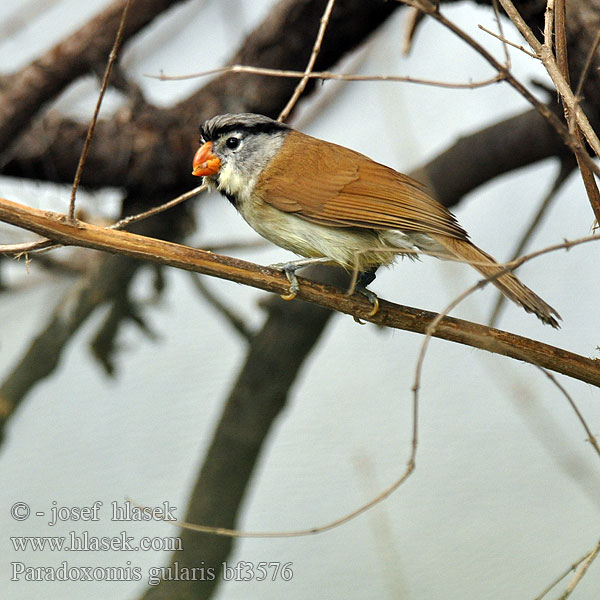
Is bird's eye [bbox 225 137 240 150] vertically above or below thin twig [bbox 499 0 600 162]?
above

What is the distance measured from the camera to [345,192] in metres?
1.49

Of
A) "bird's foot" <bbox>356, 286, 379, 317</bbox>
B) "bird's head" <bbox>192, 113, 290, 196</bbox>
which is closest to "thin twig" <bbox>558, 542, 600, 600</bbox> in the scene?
"bird's foot" <bbox>356, 286, 379, 317</bbox>

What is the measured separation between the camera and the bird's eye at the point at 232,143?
159 cm

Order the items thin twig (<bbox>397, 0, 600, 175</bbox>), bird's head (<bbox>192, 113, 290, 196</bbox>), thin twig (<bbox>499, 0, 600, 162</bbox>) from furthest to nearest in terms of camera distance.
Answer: bird's head (<bbox>192, 113, 290, 196</bbox>) < thin twig (<bbox>499, 0, 600, 162</bbox>) < thin twig (<bbox>397, 0, 600, 175</bbox>)

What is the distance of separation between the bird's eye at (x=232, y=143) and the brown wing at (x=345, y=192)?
0.09 m

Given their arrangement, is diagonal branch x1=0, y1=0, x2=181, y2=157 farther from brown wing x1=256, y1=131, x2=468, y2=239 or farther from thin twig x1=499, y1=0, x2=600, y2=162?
thin twig x1=499, y1=0, x2=600, y2=162

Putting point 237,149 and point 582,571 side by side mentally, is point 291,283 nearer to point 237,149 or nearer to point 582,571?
point 237,149

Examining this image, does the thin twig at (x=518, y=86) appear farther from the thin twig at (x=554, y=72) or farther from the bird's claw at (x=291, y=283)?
the bird's claw at (x=291, y=283)

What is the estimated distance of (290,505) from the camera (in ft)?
8.34

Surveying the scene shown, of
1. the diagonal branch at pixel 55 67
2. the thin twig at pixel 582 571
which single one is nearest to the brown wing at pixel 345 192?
the thin twig at pixel 582 571

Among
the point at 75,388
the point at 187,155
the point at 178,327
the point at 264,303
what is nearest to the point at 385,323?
the point at 264,303

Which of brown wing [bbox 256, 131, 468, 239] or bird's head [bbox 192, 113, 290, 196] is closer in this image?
brown wing [bbox 256, 131, 468, 239]

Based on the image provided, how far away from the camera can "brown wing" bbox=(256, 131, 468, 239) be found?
4.70 feet

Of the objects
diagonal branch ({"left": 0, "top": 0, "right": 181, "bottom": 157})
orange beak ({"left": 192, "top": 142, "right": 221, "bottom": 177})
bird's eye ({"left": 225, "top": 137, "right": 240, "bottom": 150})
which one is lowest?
orange beak ({"left": 192, "top": 142, "right": 221, "bottom": 177})
